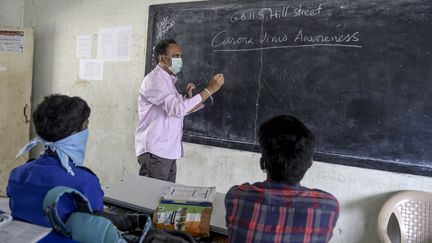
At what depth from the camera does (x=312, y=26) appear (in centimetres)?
246

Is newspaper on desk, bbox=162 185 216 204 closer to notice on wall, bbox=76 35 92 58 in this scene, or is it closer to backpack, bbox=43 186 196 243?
backpack, bbox=43 186 196 243

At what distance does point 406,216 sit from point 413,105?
69 centimetres

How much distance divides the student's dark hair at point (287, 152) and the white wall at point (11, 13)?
13.2 feet

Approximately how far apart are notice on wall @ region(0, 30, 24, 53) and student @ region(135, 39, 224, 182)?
218cm

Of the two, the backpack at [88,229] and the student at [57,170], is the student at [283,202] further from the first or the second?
the student at [57,170]

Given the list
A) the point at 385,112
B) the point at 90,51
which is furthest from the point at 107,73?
the point at 385,112

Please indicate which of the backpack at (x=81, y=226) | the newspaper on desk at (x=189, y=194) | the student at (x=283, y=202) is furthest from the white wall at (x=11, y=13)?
the student at (x=283, y=202)

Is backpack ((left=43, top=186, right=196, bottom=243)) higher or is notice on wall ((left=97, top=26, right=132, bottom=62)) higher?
notice on wall ((left=97, top=26, right=132, bottom=62))

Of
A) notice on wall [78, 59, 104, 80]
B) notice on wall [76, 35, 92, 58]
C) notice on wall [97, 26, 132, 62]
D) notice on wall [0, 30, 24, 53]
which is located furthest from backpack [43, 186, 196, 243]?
notice on wall [0, 30, 24, 53]

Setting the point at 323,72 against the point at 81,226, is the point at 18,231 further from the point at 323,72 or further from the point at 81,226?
the point at 323,72

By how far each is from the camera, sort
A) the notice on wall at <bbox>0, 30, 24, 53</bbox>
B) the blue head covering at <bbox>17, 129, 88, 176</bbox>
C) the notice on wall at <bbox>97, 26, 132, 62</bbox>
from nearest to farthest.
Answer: the blue head covering at <bbox>17, 129, 88, 176</bbox>
the notice on wall at <bbox>97, 26, 132, 62</bbox>
the notice on wall at <bbox>0, 30, 24, 53</bbox>

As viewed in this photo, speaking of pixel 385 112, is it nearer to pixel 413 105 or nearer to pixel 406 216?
pixel 413 105

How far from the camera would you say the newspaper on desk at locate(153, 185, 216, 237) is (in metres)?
1.32

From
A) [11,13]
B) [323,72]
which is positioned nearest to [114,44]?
[11,13]
